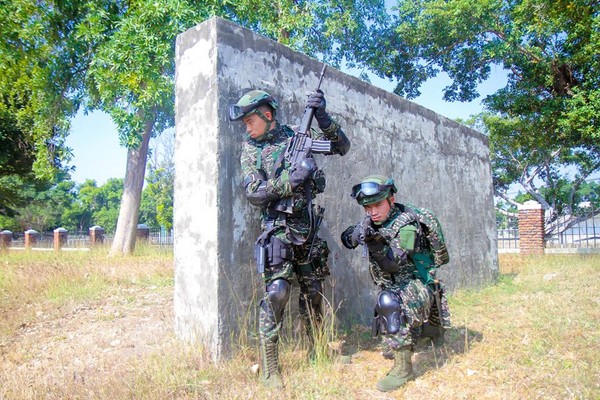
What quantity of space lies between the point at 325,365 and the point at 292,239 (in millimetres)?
930

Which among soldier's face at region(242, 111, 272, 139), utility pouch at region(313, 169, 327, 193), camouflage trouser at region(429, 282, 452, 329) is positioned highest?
soldier's face at region(242, 111, 272, 139)

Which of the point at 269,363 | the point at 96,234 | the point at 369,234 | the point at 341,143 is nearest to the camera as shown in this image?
the point at 369,234

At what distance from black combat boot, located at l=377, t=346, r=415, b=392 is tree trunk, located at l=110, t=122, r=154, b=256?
1050 centimetres

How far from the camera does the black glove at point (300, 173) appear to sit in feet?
9.80

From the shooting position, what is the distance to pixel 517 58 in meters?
13.8

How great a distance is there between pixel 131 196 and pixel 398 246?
1086 cm

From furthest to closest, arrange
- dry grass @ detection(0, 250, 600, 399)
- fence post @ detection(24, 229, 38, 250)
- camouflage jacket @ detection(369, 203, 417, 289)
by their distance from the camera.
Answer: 1. fence post @ detection(24, 229, 38, 250)
2. camouflage jacket @ detection(369, 203, 417, 289)
3. dry grass @ detection(0, 250, 600, 399)

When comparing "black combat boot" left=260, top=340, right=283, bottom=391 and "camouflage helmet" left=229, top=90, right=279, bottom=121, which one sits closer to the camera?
"black combat boot" left=260, top=340, right=283, bottom=391

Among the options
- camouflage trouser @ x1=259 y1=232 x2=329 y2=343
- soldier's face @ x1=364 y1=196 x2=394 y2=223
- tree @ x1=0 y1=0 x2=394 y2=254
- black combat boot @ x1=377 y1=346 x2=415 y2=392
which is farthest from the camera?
tree @ x1=0 y1=0 x2=394 y2=254

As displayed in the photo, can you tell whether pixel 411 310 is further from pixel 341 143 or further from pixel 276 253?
pixel 341 143

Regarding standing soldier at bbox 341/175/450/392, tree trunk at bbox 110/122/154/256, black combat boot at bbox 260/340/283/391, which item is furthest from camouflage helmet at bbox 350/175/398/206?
tree trunk at bbox 110/122/154/256

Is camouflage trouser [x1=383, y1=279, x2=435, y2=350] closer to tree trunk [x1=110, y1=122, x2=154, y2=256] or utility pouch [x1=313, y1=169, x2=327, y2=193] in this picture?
utility pouch [x1=313, y1=169, x2=327, y2=193]

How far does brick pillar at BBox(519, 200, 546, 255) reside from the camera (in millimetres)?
15219

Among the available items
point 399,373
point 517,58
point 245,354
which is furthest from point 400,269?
point 517,58
